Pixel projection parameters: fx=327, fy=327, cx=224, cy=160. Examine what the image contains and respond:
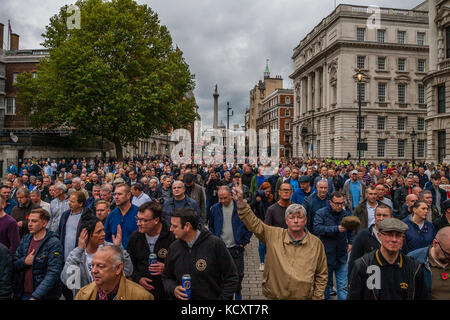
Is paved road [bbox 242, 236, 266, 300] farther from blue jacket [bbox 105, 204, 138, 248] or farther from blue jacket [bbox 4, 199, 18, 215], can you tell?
blue jacket [bbox 4, 199, 18, 215]

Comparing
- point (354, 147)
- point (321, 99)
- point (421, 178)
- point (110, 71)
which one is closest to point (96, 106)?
point (110, 71)

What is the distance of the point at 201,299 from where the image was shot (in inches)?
124

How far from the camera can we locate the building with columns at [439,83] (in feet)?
86.8

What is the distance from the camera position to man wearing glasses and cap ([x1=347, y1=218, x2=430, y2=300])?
9.25 ft

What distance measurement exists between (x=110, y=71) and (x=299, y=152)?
44.8m

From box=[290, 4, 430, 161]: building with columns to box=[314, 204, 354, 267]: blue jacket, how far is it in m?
44.6

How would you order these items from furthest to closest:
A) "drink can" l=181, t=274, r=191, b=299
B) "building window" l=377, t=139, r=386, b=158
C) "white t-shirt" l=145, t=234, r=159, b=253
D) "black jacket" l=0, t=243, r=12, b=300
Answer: "building window" l=377, t=139, r=386, b=158 < "white t-shirt" l=145, t=234, r=159, b=253 < "black jacket" l=0, t=243, r=12, b=300 < "drink can" l=181, t=274, r=191, b=299

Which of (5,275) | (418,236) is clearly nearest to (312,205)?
(418,236)

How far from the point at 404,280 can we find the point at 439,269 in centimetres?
36

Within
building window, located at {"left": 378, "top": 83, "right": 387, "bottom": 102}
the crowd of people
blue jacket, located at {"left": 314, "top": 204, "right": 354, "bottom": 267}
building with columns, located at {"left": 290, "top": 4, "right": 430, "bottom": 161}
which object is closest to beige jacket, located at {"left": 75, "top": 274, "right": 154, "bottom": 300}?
the crowd of people

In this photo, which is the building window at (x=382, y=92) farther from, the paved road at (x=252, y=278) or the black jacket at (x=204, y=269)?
the black jacket at (x=204, y=269)

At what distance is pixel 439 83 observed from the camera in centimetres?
2733
